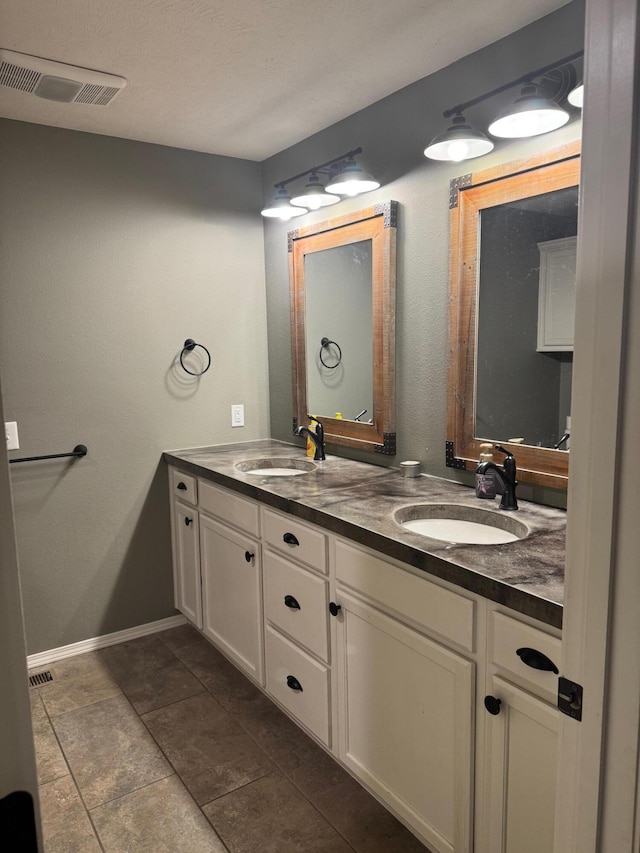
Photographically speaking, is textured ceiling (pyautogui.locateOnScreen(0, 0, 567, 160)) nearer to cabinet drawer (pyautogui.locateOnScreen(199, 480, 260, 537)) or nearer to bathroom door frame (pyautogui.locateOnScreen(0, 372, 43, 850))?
cabinet drawer (pyautogui.locateOnScreen(199, 480, 260, 537))

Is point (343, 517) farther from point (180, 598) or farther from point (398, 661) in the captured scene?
point (180, 598)

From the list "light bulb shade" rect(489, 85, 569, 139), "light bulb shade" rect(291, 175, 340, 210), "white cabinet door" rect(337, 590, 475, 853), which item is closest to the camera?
"white cabinet door" rect(337, 590, 475, 853)

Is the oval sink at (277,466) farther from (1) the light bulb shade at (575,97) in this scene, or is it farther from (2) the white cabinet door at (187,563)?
(1) the light bulb shade at (575,97)

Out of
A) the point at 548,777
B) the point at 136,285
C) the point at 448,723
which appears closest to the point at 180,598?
the point at 136,285

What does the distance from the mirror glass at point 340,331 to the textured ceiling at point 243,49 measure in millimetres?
606

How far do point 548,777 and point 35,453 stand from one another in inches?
93.9

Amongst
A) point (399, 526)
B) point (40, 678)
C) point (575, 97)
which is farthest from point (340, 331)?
point (40, 678)

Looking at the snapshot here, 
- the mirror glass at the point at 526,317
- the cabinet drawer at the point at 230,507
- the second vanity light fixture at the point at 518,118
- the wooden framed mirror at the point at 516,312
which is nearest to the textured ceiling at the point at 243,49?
the second vanity light fixture at the point at 518,118

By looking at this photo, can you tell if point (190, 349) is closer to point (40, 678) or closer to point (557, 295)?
point (40, 678)

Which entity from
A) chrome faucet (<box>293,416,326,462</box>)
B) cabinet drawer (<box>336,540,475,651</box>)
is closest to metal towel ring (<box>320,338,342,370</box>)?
chrome faucet (<box>293,416,326,462</box>)

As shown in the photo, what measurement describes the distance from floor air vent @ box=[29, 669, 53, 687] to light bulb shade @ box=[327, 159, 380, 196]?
2.43m

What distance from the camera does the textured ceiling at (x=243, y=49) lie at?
183 centimetres

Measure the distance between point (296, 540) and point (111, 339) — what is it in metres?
1.46

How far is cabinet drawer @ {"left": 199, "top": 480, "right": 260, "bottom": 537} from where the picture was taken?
7.84ft
